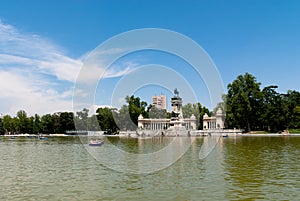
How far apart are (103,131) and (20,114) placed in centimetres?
3755

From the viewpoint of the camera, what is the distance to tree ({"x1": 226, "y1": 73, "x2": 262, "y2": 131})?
82.3 m

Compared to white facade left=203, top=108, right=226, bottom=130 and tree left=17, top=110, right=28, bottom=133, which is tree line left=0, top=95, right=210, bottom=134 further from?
white facade left=203, top=108, right=226, bottom=130

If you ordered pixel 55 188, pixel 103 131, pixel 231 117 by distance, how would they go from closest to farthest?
pixel 55 188, pixel 231 117, pixel 103 131

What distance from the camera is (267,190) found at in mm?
14703

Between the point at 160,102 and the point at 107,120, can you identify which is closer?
the point at 107,120

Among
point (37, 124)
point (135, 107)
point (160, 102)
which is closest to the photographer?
point (135, 107)

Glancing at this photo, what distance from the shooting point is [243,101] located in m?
82.6

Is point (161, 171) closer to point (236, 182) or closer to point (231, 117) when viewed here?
point (236, 182)

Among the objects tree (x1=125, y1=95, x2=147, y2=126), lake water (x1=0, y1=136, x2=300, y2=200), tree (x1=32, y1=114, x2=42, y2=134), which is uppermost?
tree (x1=125, y1=95, x2=147, y2=126)

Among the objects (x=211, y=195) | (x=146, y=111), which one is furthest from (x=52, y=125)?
(x=211, y=195)

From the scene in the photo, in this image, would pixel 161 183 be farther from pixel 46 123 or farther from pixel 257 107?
pixel 46 123

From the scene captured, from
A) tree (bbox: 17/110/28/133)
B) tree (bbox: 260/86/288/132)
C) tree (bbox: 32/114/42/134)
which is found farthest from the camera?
tree (bbox: 17/110/28/133)

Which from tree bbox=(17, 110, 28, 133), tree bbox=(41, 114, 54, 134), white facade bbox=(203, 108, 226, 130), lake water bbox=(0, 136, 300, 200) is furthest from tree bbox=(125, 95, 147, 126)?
lake water bbox=(0, 136, 300, 200)

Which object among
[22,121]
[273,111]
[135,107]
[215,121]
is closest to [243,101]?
[273,111]
